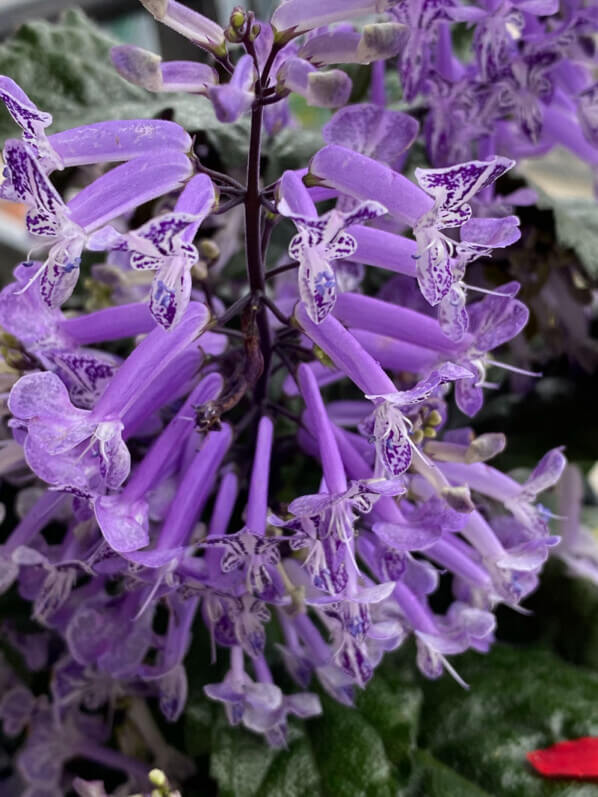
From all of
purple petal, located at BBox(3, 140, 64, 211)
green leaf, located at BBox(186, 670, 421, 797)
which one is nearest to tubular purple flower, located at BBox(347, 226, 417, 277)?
purple petal, located at BBox(3, 140, 64, 211)

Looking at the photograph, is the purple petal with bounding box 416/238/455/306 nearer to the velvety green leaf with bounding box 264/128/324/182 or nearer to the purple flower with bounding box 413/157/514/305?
the purple flower with bounding box 413/157/514/305

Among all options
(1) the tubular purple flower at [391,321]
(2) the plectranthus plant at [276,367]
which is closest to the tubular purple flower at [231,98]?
(2) the plectranthus plant at [276,367]

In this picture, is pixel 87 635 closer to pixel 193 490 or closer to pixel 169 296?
pixel 193 490

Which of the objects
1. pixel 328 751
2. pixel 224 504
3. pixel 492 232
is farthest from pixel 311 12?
pixel 328 751

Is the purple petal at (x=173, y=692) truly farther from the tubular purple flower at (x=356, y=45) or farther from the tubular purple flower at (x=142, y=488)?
the tubular purple flower at (x=356, y=45)

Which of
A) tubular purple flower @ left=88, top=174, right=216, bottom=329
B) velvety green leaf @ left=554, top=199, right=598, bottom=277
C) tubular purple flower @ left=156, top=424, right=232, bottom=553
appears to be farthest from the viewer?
velvety green leaf @ left=554, top=199, right=598, bottom=277

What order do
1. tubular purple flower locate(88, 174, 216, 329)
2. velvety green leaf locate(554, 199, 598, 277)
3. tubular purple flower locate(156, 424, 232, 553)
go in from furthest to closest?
velvety green leaf locate(554, 199, 598, 277)
tubular purple flower locate(156, 424, 232, 553)
tubular purple flower locate(88, 174, 216, 329)

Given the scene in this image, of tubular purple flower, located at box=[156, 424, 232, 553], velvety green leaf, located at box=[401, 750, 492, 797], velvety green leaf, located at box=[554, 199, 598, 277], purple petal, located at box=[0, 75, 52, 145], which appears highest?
purple petal, located at box=[0, 75, 52, 145]
